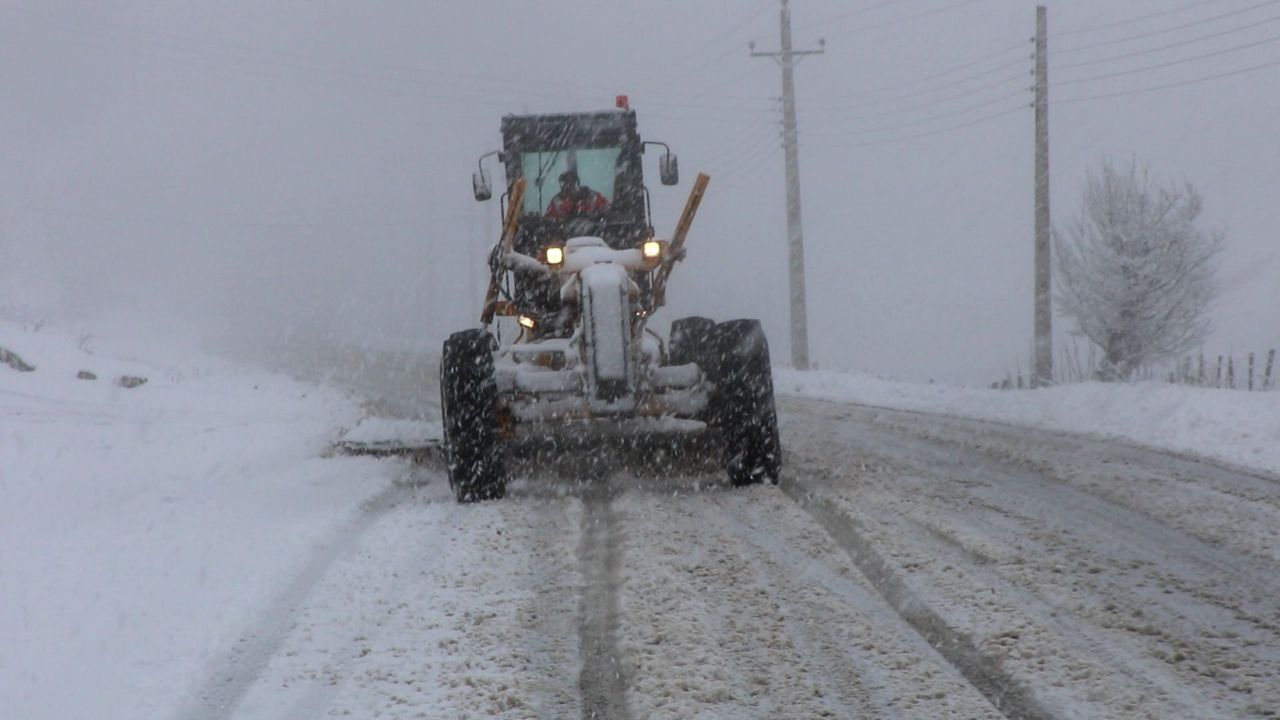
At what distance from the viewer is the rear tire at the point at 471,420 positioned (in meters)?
7.66

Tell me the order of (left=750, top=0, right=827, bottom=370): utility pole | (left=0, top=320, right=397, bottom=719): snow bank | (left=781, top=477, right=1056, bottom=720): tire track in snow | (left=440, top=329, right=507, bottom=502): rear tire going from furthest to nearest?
(left=750, top=0, right=827, bottom=370): utility pole, (left=440, top=329, right=507, bottom=502): rear tire, (left=0, top=320, right=397, bottom=719): snow bank, (left=781, top=477, right=1056, bottom=720): tire track in snow

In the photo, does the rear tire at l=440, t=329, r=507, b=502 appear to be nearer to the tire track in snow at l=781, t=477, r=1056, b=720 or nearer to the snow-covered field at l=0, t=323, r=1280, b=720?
the snow-covered field at l=0, t=323, r=1280, b=720

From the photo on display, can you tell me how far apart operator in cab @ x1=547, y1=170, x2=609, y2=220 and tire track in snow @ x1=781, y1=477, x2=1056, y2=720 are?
432 centimetres

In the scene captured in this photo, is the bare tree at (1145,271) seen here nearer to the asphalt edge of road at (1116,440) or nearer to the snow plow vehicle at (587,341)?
the asphalt edge of road at (1116,440)

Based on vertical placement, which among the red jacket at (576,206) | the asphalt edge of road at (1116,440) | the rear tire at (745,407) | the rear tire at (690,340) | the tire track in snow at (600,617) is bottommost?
the asphalt edge of road at (1116,440)

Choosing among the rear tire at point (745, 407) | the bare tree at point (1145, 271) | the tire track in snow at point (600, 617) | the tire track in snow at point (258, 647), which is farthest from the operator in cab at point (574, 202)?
the bare tree at point (1145, 271)

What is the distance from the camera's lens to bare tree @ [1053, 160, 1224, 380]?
30.6 m

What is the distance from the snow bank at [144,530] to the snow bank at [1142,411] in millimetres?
6525

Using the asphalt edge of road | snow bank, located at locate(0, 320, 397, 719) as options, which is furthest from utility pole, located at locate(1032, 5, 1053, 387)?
snow bank, located at locate(0, 320, 397, 719)

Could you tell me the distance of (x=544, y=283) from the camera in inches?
382

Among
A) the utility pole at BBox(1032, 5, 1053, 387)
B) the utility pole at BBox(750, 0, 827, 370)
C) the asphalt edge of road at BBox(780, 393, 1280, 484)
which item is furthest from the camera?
the utility pole at BBox(750, 0, 827, 370)

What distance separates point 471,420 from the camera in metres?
7.66

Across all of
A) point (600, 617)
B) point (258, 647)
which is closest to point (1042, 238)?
point (600, 617)

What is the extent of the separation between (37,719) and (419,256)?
9050 centimetres
